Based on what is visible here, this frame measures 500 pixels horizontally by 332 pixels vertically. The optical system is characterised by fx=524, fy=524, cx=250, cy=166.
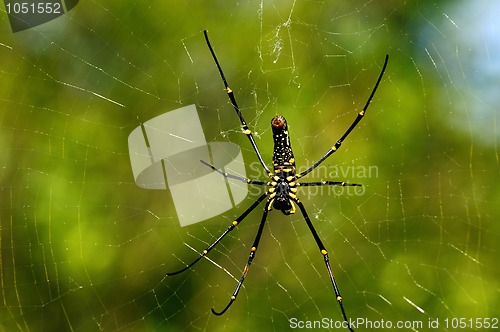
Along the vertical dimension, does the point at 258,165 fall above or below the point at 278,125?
below

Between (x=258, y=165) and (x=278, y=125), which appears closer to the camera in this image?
(x=278, y=125)

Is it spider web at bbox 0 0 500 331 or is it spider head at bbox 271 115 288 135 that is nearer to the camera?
spider head at bbox 271 115 288 135

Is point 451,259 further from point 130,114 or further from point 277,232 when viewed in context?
point 130,114

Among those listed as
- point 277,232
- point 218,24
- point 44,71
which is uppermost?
point 218,24

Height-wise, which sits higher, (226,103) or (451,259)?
(226,103)

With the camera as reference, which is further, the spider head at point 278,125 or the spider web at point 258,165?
the spider web at point 258,165

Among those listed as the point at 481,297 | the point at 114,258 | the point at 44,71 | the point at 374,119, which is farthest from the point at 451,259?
the point at 44,71

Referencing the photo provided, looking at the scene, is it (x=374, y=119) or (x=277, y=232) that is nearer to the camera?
(x=277, y=232)
